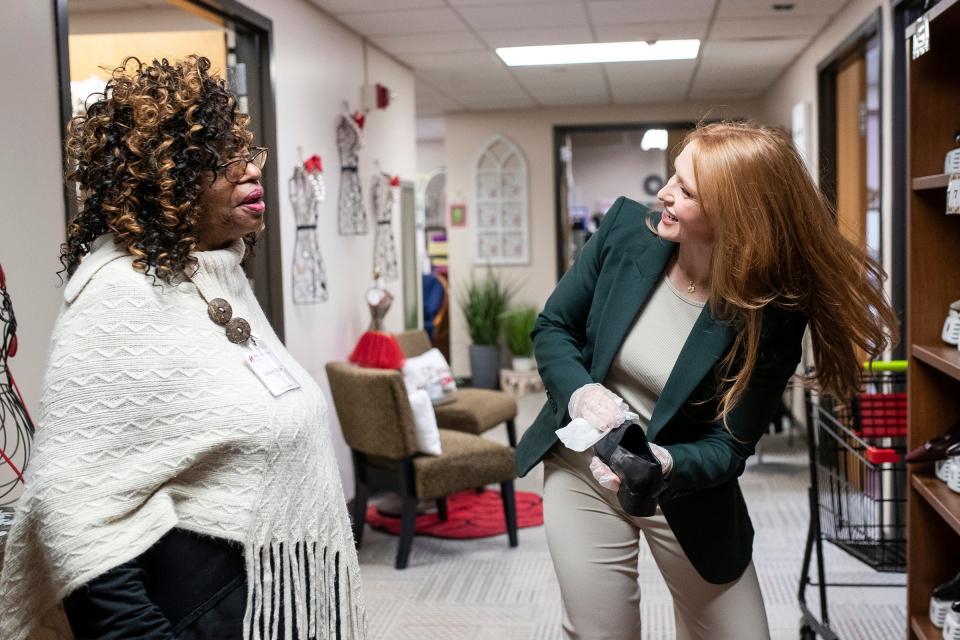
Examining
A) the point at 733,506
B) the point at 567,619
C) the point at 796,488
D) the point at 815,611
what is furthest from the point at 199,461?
the point at 796,488

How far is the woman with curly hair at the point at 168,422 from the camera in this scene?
1.23 m

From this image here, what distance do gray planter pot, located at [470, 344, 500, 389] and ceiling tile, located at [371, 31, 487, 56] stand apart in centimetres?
332

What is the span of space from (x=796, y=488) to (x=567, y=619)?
362 centimetres

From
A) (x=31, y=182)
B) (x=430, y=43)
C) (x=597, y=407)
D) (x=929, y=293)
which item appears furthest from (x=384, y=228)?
(x=597, y=407)

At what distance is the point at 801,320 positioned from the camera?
5.44ft

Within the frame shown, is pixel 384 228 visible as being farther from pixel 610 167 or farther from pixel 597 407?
pixel 610 167

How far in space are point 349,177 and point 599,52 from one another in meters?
1.99

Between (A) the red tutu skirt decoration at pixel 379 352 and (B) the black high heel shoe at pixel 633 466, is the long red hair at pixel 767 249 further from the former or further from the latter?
(A) the red tutu skirt decoration at pixel 379 352

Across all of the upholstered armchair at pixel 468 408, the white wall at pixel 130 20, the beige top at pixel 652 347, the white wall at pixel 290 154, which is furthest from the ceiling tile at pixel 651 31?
the beige top at pixel 652 347

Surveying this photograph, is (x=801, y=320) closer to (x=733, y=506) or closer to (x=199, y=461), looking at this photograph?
(x=733, y=506)

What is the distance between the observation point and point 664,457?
4.93 feet

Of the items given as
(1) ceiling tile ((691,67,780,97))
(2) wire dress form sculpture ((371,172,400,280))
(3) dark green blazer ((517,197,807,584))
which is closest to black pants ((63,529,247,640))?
(3) dark green blazer ((517,197,807,584))

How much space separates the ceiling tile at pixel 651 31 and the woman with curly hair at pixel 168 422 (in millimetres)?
4091

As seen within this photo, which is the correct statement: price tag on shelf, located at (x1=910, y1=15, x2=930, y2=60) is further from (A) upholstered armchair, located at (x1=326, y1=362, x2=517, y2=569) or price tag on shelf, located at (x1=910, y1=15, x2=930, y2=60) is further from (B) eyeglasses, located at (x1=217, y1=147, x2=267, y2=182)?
(A) upholstered armchair, located at (x1=326, y1=362, x2=517, y2=569)
